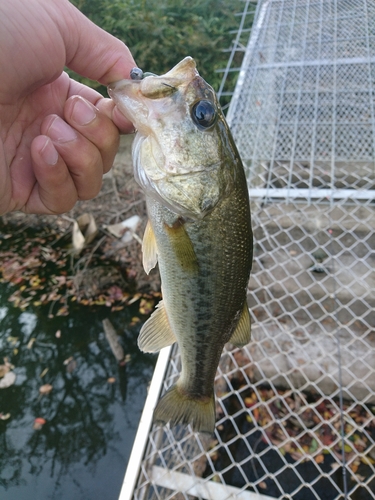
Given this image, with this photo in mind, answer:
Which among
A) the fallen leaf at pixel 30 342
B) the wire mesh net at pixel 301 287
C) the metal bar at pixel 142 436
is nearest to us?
the metal bar at pixel 142 436

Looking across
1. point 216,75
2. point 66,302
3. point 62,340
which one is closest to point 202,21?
point 216,75

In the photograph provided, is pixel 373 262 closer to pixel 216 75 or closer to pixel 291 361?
pixel 291 361

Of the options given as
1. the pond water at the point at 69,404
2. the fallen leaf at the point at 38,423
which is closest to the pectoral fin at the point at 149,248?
the pond water at the point at 69,404

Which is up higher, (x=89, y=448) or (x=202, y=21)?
(x=202, y=21)

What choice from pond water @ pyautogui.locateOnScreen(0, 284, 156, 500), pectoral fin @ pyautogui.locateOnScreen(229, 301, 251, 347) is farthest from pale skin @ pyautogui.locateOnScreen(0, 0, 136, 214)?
pond water @ pyautogui.locateOnScreen(0, 284, 156, 500)

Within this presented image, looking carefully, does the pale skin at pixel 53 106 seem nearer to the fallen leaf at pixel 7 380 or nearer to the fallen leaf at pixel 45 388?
the fallen leaf at pixel 45 388

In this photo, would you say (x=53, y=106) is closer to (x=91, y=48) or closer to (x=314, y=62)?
(x=91, y=48)

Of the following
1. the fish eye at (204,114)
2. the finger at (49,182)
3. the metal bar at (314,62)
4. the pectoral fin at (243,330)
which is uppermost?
the fish eye at (204,114)

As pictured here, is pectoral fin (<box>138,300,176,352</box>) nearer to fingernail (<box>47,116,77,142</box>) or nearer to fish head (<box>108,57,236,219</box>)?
fish head (<box>108,57,236,219</box>)
